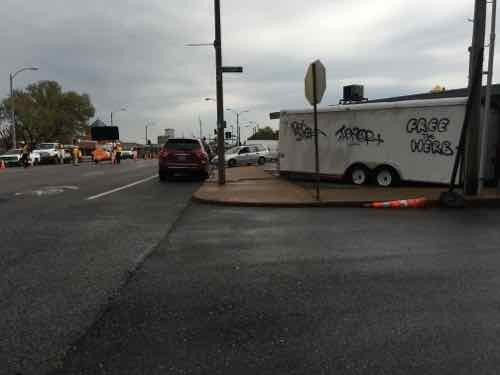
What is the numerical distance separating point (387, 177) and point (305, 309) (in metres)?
10.5

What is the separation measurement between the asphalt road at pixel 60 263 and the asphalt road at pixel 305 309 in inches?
8.2

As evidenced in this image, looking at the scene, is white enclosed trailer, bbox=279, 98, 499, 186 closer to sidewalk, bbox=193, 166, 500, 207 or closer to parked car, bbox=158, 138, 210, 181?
sidewalk, bbox=193, 166, 500, 207

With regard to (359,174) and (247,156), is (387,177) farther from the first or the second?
(247,156)

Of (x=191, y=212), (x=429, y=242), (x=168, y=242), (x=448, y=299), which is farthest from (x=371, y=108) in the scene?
(x=448, y=299)

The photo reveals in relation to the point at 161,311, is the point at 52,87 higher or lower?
higher

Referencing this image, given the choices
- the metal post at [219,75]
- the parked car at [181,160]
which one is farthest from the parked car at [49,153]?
the metal post at [219,75]

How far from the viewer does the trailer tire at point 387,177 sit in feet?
43.4

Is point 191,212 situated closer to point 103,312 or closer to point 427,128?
point 103,312

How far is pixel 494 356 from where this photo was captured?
2.78 m

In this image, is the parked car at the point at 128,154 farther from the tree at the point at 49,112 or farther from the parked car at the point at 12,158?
the parked car at the point at 12,158

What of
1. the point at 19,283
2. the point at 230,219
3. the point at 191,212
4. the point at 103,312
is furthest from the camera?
the point at 191,212

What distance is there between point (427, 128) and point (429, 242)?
7426mm

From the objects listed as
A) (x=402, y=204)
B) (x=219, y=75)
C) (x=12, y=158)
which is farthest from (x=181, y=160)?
(x=12, y=158)

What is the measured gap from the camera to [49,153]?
4050cm
